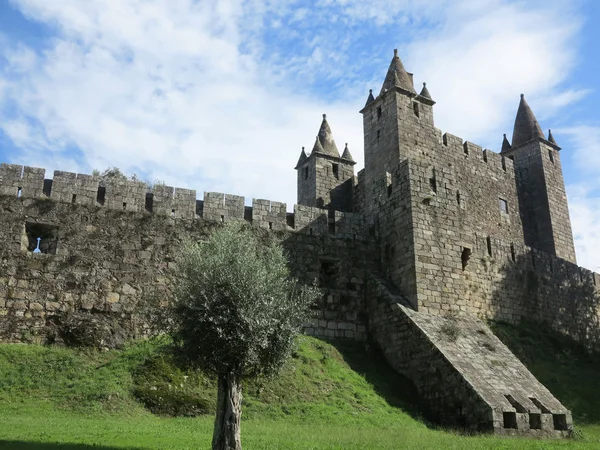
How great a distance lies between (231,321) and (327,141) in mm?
22063

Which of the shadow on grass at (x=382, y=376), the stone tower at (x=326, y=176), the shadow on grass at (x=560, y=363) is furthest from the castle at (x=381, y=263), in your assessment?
the shadow on grass at (x=560, y=363)

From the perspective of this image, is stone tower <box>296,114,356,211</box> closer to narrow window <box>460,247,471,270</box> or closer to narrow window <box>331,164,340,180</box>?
narrow window <box>331,164,340,180</box>

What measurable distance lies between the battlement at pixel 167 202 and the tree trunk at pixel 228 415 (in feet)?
34.6

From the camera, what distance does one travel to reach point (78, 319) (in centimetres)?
2058

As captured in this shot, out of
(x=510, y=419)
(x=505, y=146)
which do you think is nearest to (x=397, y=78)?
(x=505, y=146)

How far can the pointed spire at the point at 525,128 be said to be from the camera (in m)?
37.1

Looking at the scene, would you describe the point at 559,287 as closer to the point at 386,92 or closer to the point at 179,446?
the point at 386,92

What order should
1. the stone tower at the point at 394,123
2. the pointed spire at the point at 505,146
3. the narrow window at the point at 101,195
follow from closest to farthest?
the narrow window at the point at 101,195 → the stone tower at the point at 394,123 → the pointed spire at the point at 505,146

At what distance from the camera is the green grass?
14062mm

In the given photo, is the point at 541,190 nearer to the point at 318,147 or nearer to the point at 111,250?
the point at 318,147

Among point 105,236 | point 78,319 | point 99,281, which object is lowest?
point 78,319

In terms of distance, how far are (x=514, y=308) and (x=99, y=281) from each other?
17416mm

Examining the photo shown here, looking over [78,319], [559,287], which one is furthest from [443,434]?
[559,287]

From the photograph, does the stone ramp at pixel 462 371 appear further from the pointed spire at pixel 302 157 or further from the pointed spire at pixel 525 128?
the pointed spire at pixel 525 128
